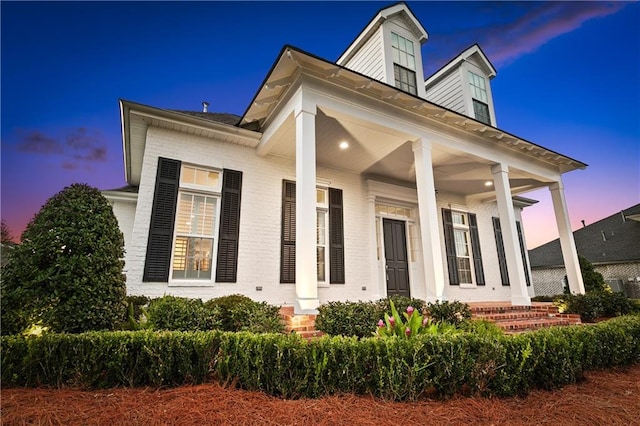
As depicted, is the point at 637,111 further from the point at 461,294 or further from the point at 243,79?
the point at 243,79

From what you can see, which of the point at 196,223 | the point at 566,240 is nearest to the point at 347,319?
the point at 196,223

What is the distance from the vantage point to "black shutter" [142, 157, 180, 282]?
17.4 ft

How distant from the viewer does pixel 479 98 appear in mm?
9242

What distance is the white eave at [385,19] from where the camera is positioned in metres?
7.55

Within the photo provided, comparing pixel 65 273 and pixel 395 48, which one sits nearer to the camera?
pixel 65 273

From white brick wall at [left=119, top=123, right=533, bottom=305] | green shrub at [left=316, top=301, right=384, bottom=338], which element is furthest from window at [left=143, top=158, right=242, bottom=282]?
green shrub at [left=316, top=301, right=384, bottom=338]

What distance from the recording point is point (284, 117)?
5.67 meters

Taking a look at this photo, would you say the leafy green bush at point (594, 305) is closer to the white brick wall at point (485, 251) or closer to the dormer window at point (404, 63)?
the white brick wall at point (485, 251)

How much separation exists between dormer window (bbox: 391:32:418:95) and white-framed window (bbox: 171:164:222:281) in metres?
5.42

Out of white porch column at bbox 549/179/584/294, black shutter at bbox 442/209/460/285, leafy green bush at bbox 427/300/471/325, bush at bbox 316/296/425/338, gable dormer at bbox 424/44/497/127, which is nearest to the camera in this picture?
bush at bbox 316/296/425/338

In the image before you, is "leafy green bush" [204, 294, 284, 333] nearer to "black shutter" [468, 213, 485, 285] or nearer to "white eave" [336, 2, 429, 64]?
"white eave" [336, 2, 429, 64]

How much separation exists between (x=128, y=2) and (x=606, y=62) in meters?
13.3

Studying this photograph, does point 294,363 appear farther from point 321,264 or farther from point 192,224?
point 321,264

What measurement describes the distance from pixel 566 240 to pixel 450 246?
335 cm
